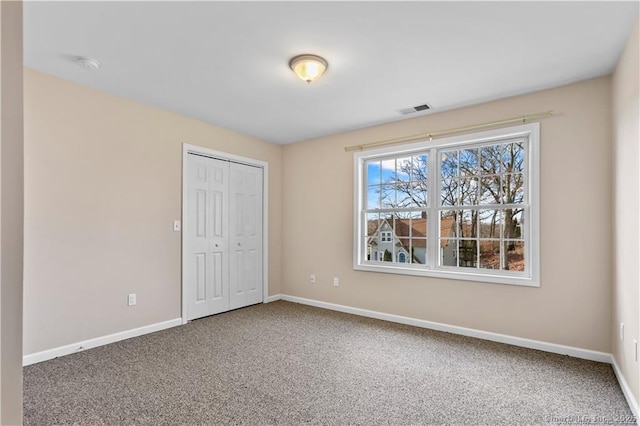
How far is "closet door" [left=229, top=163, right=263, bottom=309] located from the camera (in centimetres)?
454

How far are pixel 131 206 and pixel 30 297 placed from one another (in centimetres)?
112

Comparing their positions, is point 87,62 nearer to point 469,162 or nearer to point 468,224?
point 469,162

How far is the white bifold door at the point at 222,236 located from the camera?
4.03 metres

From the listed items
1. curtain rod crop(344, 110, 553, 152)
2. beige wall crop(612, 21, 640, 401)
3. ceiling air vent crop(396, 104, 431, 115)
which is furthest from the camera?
ceiling air vent crop(396, 104, 431, 115)

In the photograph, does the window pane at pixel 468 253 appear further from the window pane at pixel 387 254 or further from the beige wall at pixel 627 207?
the beige wall at pixel 627 207

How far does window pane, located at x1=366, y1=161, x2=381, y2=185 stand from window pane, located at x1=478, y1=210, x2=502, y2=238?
131cm

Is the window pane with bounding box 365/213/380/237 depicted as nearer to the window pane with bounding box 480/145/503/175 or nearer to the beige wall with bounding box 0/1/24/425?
the window pane with bounding box 480/145/503/175

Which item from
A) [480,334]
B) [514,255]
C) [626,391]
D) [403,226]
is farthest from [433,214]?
[626,391]

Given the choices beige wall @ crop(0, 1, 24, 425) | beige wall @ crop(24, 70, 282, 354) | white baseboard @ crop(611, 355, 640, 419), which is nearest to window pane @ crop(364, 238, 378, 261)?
beige wall @ crop(24, 70, 282, 354)

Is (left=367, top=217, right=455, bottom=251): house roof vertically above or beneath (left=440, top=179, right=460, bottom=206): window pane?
beneath

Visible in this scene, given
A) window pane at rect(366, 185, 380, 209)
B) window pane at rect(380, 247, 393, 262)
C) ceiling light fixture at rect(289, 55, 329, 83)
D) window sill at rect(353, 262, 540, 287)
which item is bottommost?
window sill at rect(353, 262, 540, 287)

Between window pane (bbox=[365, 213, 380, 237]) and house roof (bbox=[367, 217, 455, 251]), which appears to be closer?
house roof (bbox=[367, 217, 455, 251])

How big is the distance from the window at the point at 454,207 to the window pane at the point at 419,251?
0.01 metres

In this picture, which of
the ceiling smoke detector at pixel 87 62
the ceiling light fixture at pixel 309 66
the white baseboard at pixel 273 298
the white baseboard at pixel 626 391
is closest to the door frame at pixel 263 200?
the white baseboard at pixel 273 298
